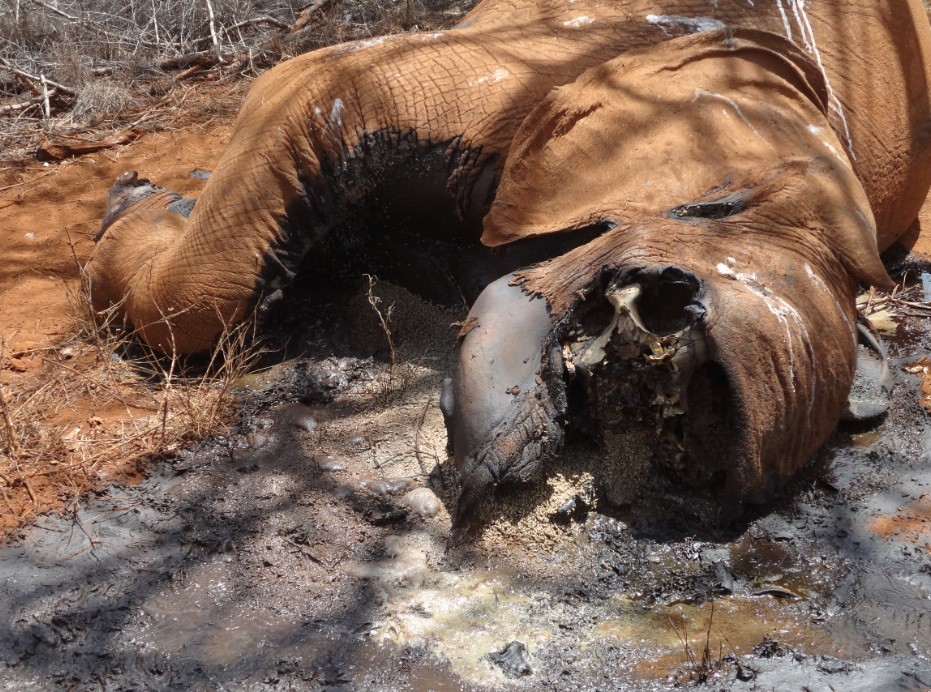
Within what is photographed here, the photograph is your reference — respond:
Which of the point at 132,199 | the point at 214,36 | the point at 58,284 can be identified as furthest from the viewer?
the point at 214,36

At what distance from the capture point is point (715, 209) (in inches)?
97.0

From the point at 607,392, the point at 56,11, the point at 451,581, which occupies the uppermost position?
the point at 56,11

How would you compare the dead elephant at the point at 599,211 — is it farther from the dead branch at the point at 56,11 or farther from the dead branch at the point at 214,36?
the dead branch at the point at 56,11

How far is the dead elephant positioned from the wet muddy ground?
0.21 m

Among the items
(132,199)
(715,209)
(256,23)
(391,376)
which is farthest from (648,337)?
(256,23)

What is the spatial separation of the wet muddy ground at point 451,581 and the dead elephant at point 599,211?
0.21 m

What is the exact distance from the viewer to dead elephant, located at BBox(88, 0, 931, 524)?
2.29 m

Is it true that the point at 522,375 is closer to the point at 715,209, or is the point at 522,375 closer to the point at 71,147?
the point at 715,209

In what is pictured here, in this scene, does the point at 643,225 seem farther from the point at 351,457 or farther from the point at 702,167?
the point at 351,457

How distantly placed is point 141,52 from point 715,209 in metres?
4.83

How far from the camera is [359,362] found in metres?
3.44

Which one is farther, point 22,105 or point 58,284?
point 22,105

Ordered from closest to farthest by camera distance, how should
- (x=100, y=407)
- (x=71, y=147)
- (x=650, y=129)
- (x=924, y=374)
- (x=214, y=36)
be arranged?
(x=650, y=129) < (x=924, y=374) < (x=100, y=407) < (x=71, y=147) < (x=214, y=36)

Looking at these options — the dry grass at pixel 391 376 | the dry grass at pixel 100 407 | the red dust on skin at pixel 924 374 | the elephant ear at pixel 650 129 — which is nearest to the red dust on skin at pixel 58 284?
the dry grass at pixel 100 407
